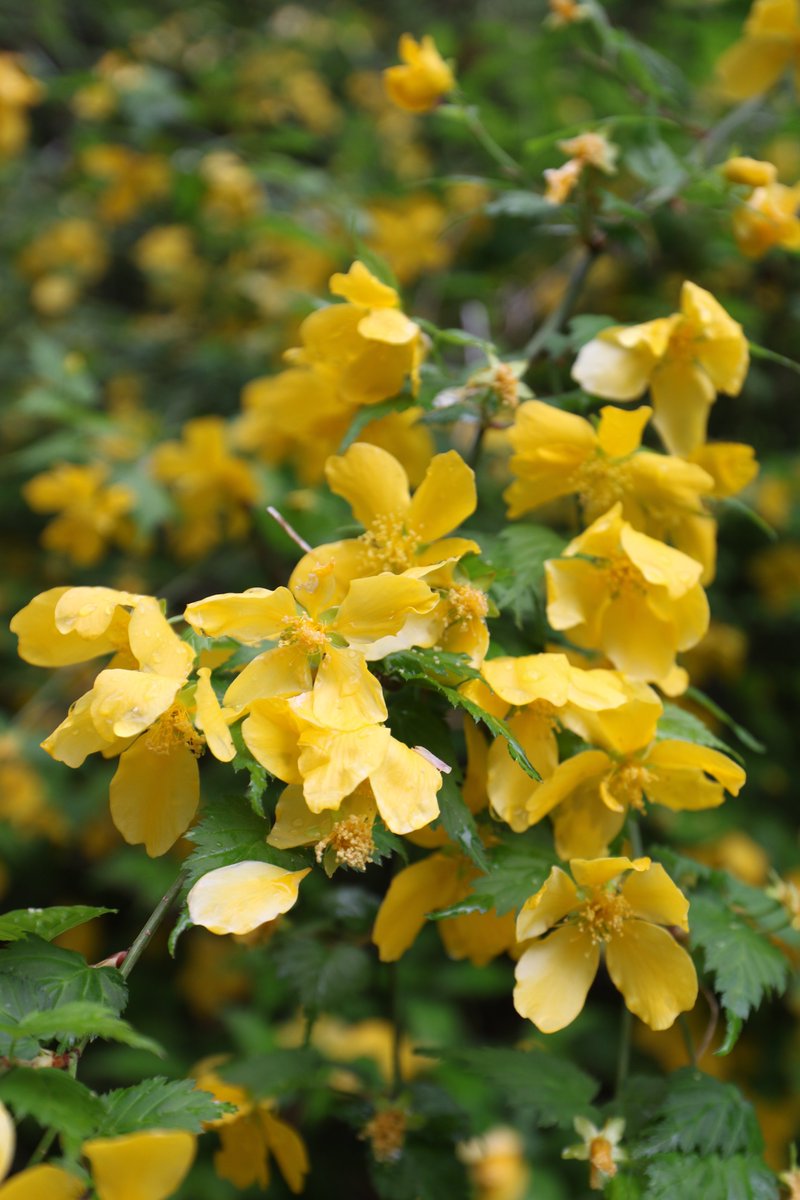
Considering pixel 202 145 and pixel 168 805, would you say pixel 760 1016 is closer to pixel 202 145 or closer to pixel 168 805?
pixel 168 805

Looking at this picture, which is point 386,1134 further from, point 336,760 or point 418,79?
point 418,79

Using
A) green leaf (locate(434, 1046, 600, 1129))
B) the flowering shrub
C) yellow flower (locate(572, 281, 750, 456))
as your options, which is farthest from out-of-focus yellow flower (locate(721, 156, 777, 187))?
green leaf (locate(434, 1046, 600, 1129))

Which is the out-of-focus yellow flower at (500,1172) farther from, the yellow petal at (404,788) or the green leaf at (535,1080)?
the yellow petal at (404,788)

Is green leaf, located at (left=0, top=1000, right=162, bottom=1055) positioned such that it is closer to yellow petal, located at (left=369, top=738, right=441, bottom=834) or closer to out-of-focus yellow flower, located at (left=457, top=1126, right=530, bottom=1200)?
yellow petal, located at (left=369, top=738, right=441, bottom=834)

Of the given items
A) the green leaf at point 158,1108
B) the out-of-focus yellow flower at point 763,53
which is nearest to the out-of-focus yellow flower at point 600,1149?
the green leaf at point 158,1108

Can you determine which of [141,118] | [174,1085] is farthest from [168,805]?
[141,118]
